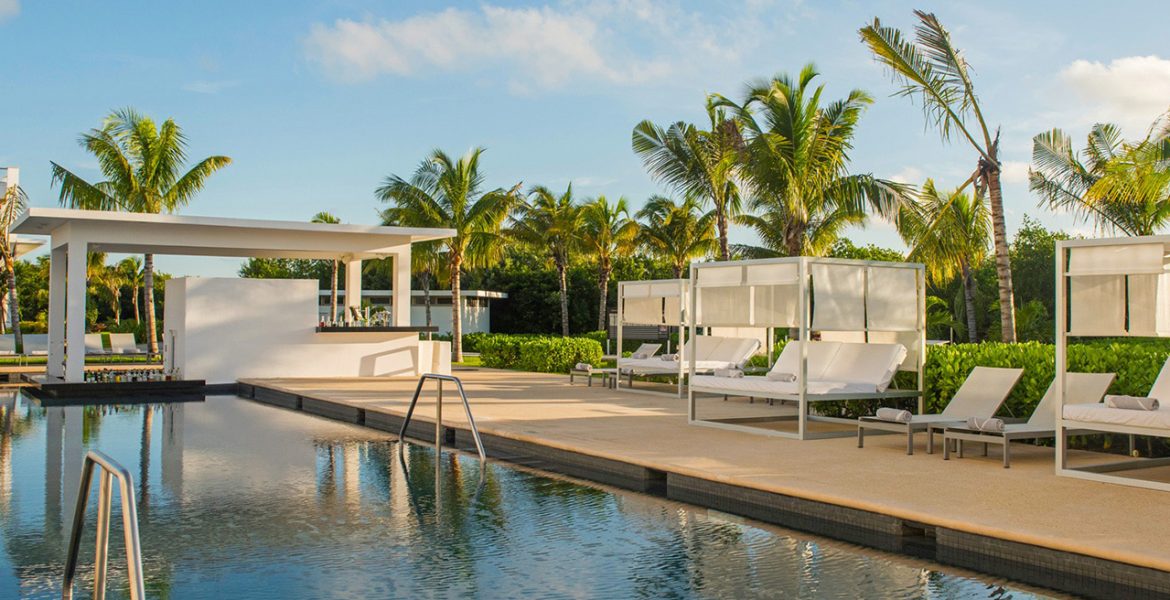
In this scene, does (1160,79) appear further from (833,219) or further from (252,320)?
(252,320)

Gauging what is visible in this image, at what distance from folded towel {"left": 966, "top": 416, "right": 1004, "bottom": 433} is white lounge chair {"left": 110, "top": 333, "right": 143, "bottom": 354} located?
909 inches

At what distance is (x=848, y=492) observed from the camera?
6883 millimetres

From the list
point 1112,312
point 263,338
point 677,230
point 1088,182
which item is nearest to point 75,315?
point 263,338

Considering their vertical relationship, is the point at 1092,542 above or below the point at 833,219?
below

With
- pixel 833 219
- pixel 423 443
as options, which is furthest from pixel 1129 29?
pixel 423 443

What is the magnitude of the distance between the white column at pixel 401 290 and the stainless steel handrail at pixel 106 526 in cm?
1605

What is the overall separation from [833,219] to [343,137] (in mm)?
14529

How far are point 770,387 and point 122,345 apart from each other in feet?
69.8

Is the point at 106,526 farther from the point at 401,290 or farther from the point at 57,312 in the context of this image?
the point at 57,312

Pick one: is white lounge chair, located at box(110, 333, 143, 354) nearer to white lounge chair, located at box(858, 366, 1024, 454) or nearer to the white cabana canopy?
the white cabana canopy

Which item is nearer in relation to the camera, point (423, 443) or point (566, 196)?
point (423, 443)

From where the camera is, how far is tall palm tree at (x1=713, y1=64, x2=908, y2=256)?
63.5ft

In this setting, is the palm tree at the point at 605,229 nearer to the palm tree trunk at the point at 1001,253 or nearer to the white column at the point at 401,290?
the white column at the point at 401,290

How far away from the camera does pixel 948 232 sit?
21.6 meters
